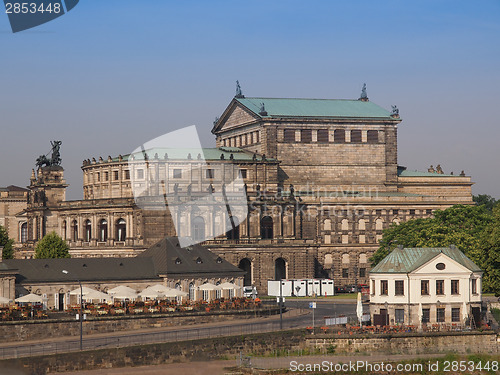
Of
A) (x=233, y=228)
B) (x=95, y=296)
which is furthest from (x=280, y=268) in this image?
(x=95, y=296)

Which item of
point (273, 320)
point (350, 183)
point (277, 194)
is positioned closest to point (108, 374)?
point (273, 320)

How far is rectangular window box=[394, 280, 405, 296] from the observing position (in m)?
103

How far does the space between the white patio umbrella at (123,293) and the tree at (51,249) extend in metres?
38.7

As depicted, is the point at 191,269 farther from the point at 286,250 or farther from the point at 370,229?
the point at 370,229

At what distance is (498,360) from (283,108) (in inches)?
3664

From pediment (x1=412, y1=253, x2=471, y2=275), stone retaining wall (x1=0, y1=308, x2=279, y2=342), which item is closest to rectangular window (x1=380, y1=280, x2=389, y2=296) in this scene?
pediment (x1=412, y1=253, x2=471, y2=275)

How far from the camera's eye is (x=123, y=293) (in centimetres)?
11181

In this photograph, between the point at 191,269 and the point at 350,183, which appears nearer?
the point at 191,269

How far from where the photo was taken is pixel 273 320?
361ft

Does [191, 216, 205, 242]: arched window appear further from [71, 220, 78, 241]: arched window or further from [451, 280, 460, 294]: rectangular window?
[451, 280, 460, 294]: rectangular window

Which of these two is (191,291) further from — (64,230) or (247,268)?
(64,230)

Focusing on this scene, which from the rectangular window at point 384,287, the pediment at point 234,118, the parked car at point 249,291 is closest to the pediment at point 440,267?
the rectangular window at point 384,287

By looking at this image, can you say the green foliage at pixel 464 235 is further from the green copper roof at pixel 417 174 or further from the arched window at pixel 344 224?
the green copper roof at pixel 417 174

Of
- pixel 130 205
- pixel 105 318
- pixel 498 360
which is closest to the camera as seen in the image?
pixel 498 360
